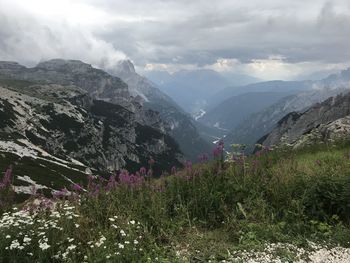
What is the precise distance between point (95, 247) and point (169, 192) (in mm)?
3297

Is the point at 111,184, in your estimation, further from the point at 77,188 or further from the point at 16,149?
the point at 16,149

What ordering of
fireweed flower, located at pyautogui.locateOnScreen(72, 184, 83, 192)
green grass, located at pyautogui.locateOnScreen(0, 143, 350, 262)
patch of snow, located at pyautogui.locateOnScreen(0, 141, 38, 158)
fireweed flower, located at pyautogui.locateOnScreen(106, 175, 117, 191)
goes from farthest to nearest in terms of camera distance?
1. patch of snow, located at pyautogui.locateOnScreen(0, 141, 38, 158)
2. fireweed flower, located at pyautogui.locateOnScreen(106, 175, 117, 191)
3. fireweed flower, located at pyautogui.locateOnScreen(72, 184, 83, 192)
4. green grass, located at pyautogui.locateOnScreen(0, 143, 350, 262)

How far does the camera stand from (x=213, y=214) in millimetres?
9898

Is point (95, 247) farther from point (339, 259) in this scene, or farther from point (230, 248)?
point (339, 259)

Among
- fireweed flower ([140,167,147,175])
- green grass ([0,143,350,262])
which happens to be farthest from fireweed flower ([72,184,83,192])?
fireweed flower ([140,167,147,175])

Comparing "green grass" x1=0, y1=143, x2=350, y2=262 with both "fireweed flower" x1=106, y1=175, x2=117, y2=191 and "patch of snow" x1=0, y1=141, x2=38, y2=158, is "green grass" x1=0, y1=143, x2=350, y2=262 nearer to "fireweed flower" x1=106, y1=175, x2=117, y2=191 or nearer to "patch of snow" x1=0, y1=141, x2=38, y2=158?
"fireweed flower" x1=106, y1=175, x2=117, y2=191

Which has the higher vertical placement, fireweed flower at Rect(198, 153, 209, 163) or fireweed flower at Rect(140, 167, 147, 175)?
fireweed flower at Rect(198, 153, 209, 163)

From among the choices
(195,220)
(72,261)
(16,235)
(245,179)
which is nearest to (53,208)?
(16,235)

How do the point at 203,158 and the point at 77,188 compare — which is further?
the point at 203,158

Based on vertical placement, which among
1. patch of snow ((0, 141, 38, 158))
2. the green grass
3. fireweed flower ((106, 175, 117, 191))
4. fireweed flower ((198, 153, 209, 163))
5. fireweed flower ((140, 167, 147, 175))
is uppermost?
fireweed flower ((198, 153, 209, 163))

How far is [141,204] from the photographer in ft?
30.5

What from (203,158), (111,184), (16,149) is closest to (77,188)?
(111,184)

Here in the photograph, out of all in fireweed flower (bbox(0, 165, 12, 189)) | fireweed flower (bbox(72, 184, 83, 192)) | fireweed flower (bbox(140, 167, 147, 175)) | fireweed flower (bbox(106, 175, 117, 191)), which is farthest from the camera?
fireweed flower (bbox(140, 167, 147, 175))

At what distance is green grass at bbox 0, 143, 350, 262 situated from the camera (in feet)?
25.6
